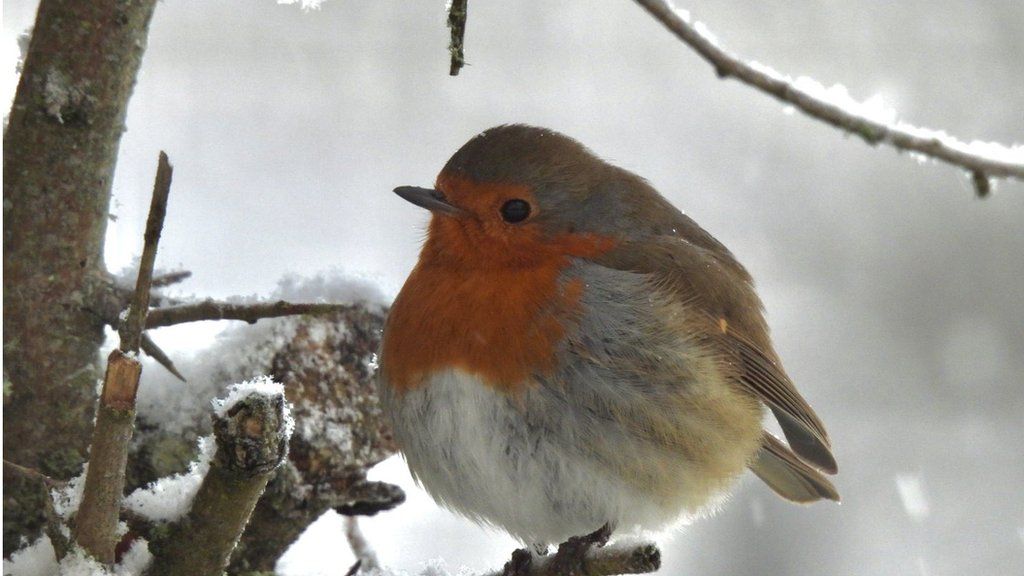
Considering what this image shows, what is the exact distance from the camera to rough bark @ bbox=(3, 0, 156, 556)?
2.44 meters

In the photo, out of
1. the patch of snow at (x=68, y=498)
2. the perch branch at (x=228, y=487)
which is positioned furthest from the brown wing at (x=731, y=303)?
the patch of snow at (x=68, y=498)

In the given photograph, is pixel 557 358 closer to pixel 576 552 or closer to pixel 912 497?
pixel 576 552

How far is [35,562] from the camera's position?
2.12 m

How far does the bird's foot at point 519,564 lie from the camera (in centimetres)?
284

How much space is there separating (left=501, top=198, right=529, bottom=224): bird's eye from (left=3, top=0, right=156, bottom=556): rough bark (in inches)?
35.5

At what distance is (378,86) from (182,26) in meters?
0.88

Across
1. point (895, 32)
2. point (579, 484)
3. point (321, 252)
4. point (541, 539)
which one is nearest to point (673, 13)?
point (579, 484)

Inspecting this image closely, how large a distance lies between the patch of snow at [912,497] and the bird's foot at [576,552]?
2956 mm

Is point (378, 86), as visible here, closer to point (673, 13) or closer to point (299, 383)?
point (299, 383)

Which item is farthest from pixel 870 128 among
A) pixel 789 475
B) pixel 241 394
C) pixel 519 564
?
pixel 789 475

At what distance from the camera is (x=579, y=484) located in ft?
8.98

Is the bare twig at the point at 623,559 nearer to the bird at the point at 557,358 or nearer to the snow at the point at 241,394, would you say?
the bird at the point at 557,358

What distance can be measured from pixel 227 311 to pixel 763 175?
3.85 metres

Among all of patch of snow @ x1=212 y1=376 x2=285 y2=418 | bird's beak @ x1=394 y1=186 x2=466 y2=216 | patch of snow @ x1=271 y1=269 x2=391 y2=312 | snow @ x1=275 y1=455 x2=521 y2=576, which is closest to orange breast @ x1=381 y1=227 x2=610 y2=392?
bird's beak @ x1=394 y1=186 x2=466 y2=216
